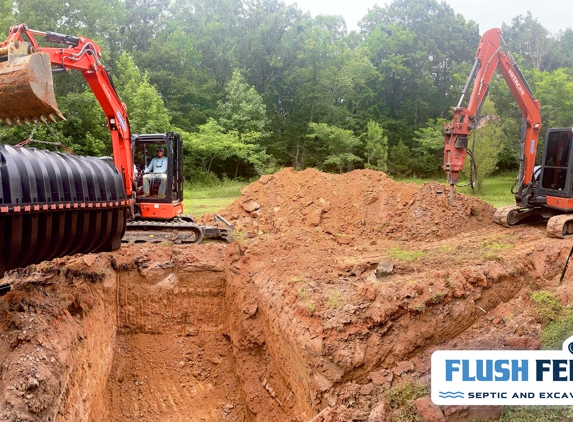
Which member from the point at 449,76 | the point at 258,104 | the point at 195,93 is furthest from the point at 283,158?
the point at 449,76

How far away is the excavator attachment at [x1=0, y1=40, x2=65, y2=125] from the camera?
538cm

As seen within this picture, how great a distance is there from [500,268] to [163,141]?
7.63 m

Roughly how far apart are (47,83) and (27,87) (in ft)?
0.95

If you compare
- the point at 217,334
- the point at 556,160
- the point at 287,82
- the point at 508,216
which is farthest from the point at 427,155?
the point at 217,334

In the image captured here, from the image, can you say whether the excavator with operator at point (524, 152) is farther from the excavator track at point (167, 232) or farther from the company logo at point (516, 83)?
the excavator track at point (167, 232)

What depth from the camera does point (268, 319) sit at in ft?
24.9

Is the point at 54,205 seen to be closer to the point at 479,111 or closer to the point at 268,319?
the point at 268,319

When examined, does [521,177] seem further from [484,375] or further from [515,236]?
[484,375]

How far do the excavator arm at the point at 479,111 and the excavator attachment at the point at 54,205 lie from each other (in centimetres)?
761

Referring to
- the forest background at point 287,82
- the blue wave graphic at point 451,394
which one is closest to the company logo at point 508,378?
the blue wave graphic at point 451,394

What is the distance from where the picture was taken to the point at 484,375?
454cm

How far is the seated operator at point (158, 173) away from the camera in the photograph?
1061 cm

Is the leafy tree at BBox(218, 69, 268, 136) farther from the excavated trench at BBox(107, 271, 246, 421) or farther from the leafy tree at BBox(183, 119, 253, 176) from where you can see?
the excavated trench at BBox(107, 271, 246, 421)

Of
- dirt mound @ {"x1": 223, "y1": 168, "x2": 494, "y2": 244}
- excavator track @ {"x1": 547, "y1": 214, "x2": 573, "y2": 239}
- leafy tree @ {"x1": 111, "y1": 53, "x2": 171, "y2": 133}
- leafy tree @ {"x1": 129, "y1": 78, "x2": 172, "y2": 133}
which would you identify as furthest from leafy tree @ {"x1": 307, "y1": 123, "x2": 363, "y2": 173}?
excavator track @ {"x1": 547, "y1": 214, "x2": 573, "y2": 239}
